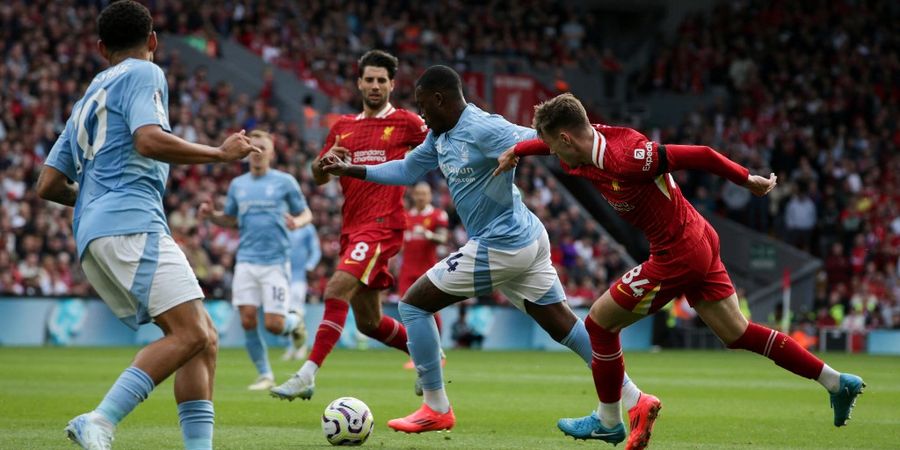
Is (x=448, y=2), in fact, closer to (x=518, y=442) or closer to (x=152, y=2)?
(x=152, y=2)

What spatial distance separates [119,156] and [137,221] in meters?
0.36

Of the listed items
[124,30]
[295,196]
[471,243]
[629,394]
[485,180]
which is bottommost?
[629,394]

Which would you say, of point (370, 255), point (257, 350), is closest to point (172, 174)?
point (257, 350)

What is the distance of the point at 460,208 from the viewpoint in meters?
9.27

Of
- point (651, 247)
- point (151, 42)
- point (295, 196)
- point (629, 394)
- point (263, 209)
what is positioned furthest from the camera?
point (263, 209)

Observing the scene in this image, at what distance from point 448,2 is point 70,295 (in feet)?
59.8

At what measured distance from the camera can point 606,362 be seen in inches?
325

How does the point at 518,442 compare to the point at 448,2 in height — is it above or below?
below

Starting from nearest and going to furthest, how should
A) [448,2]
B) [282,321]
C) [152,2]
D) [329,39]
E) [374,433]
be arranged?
[374,433]
[282,321]
[152,2]
[329,39]
[448,2]

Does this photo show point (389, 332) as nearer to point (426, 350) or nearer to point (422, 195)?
point (426, 350)

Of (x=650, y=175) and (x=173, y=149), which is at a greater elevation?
(x=173, y=149)

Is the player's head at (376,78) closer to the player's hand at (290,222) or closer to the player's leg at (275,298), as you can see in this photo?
the player's hand at (290,222)

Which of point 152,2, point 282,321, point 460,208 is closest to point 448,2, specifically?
point 152,2

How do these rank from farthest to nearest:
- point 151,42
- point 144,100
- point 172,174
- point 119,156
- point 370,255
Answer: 1. point 172,174
2. point 370,255
3. point 151,42
4. point 119,156
5. point 144,100
